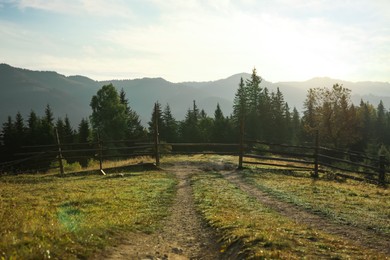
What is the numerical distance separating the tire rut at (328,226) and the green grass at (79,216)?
14.8 ft

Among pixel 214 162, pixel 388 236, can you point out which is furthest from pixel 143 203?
pixel 214 162

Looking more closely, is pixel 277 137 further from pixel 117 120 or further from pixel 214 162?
pixel 214 162

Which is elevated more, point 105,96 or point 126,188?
point 105,96

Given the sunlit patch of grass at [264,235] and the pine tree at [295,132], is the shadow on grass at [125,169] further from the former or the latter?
the pine tree at [295,132]

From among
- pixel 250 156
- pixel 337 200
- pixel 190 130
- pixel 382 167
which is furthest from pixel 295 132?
pixel 337 200

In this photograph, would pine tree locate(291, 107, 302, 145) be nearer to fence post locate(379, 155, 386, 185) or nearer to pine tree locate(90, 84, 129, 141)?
pine tree locate(90, 84, 129, 141)

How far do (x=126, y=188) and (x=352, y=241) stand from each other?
11.3 metres

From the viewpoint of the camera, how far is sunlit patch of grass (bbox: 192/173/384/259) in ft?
25.6

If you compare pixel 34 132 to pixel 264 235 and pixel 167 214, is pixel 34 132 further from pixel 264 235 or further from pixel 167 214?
pixel 264 235

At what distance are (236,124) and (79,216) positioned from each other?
6657cm

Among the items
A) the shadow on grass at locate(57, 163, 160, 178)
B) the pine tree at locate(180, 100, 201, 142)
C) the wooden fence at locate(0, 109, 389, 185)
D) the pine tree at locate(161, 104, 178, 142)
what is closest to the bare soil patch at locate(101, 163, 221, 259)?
the wooden fence at locate(0, 109, 389, 185)

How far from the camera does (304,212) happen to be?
13.2 m

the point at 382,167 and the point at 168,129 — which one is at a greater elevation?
the point at 382,167

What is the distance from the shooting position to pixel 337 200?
15.3m
